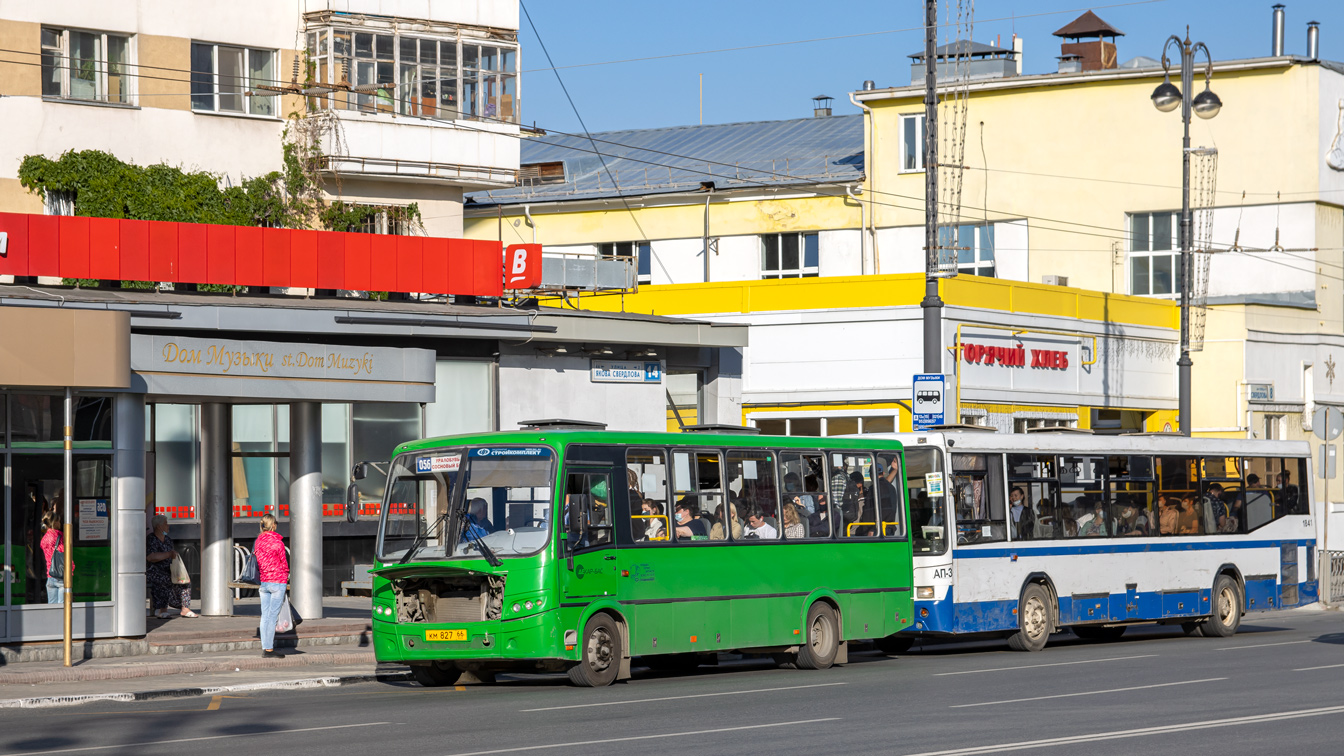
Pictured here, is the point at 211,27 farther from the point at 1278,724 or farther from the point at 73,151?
the point at 1278,724

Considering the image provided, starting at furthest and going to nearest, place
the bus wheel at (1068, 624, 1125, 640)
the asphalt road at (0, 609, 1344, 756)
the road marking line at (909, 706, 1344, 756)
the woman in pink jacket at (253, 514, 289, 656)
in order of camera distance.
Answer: the bus wheel at (1068, 624, 1125, 640), the woman in pink jacket at (253, 514, 289, 656), the asphalt road at (0, 609, 1344, 756), the road marking line at (909, 706, 1344, 756)

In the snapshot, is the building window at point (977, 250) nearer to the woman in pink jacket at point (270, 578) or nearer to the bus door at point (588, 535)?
the woman in pink jacket at point (270, 578)

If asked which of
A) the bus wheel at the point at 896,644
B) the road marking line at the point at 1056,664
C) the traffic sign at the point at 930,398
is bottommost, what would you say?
the bus wheel at the point at 896,644

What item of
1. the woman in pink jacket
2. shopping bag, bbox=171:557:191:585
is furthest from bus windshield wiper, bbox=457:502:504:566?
shopping bag, bbox=171:557:191:585

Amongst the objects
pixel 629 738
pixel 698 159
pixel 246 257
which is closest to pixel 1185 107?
pixel 246 257

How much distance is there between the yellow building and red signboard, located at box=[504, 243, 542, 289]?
10522 millimetres

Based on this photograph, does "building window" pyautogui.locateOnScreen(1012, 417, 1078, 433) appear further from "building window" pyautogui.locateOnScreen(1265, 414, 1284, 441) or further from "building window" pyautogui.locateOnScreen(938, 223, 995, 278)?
"building window" pyautogui.locateOnScreen(938, 223, 995, 278)

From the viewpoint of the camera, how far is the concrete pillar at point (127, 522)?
20625 millimetres

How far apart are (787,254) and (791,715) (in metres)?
39.9

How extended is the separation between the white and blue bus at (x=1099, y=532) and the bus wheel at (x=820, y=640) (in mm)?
1720

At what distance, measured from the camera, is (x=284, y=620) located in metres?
20.5

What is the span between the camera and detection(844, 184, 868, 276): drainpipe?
A: 52625 millimetres

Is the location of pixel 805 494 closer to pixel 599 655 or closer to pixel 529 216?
pixel 599 655

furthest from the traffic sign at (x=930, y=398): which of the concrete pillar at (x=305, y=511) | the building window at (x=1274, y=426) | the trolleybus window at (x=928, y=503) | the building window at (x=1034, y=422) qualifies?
the building window at (x=1274, y=426)
